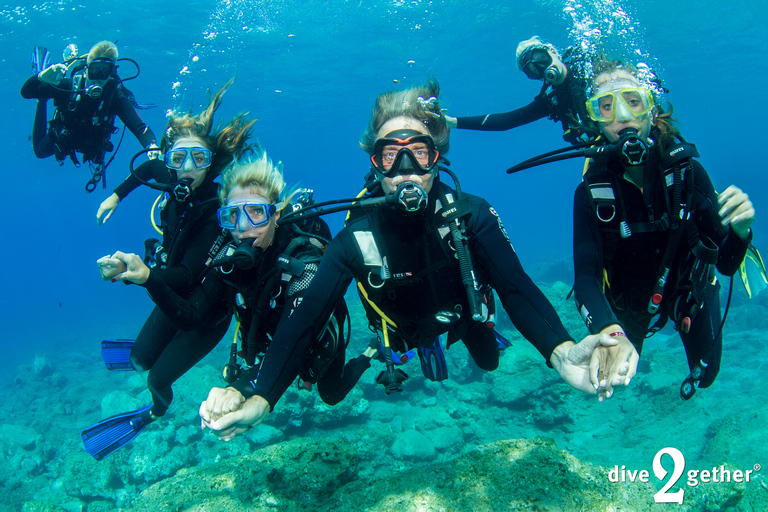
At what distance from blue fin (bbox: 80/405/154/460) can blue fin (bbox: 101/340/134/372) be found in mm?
610

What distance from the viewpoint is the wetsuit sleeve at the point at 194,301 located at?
3.28m

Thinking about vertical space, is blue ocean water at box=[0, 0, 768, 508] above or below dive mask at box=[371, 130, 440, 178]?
above

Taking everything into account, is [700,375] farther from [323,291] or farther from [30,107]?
[30,107]

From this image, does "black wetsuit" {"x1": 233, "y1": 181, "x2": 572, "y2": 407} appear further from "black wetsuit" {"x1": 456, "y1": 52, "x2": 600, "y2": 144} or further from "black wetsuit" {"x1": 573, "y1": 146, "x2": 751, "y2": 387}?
"black wetsuit" {"x1": 456, "y1": 52, "x2": 600, "y2": 144}

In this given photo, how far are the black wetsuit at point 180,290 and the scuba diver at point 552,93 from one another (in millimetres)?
3122

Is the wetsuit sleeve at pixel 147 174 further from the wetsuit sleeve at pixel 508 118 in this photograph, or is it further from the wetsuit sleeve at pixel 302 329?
the wetsuit sleeve at pixel 508 118

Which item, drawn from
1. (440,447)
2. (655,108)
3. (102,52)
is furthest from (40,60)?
(440,447)

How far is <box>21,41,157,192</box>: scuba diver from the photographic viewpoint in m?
5.59

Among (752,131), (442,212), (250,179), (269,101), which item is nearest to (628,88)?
(442,212)

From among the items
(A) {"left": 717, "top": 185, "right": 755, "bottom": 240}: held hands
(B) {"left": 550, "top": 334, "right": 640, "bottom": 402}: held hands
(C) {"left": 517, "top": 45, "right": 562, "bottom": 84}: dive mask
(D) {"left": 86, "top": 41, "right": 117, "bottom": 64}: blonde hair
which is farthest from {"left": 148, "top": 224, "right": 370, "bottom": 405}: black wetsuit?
(D) {"left": 86, "top": 41, "right": 117, "bottom": 64}: blonde hair

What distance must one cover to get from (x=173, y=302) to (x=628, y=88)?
405 centimetres

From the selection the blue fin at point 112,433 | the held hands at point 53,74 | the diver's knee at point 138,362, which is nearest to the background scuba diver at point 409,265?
the diver's knee at point 138,362

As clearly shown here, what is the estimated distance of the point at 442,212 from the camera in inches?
108

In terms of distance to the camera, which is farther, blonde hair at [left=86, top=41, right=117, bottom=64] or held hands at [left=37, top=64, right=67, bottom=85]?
blonde hair at [left=86, top=41, right=117, bottom=64]
